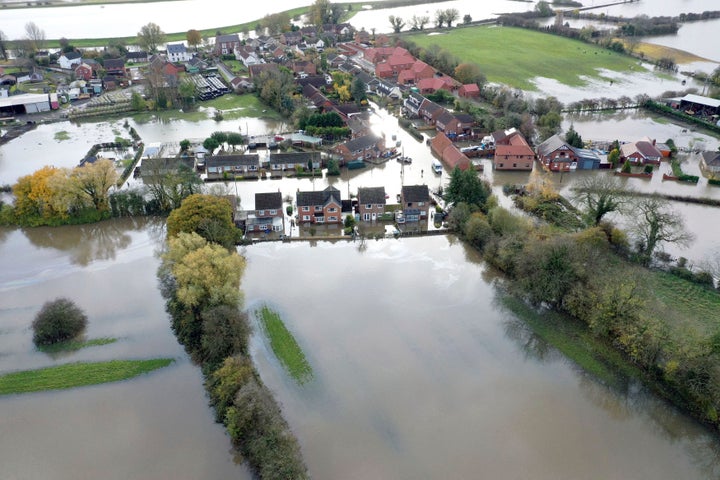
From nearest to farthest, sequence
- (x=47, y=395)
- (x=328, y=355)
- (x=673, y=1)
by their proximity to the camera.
Answer: (x=47, y=395) → (x=328, y=355) → (x=673, y=1)

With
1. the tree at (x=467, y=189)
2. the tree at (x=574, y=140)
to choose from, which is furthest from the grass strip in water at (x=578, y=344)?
the tree at (x=574, y=140)

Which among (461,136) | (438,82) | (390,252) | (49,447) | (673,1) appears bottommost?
(49,447)

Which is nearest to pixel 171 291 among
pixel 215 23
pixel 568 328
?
pixel 568 328

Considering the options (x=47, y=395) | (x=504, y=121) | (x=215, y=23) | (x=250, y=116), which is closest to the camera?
(x=47, y=395)

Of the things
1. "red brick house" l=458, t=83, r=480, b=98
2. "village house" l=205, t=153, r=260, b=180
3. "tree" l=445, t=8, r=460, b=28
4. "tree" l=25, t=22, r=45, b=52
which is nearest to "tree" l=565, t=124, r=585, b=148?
"red brick house" l=458, t=83, r=480, b=98

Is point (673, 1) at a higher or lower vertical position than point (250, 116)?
higher

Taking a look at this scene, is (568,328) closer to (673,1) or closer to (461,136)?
(461,136)

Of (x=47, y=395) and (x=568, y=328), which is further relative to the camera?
(x=568, y=328)
